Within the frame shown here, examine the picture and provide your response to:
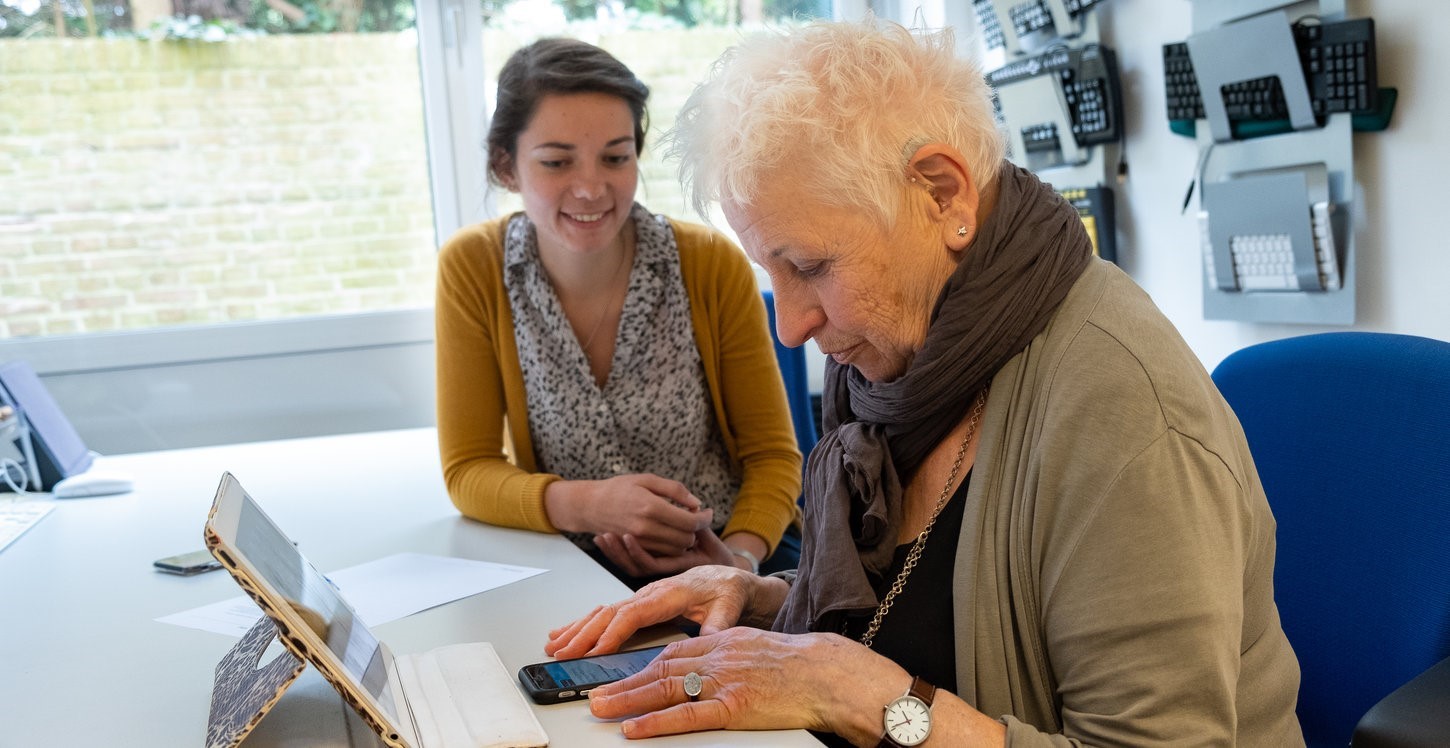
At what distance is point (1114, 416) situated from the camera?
0.92 m

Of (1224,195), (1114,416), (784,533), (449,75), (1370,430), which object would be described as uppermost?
(449,75)

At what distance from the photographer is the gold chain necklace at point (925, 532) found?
1.08 metres

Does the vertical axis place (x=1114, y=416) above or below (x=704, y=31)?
below

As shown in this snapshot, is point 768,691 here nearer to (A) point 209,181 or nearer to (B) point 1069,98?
(B) point 1069,98

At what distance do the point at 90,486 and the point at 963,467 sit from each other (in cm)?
174

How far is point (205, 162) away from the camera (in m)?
2.91

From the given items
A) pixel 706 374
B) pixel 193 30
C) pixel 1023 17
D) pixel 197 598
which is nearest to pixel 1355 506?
pixel 706 374

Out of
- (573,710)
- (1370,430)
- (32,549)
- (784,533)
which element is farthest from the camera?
(784,533)

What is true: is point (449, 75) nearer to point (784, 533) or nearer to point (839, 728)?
point (784, 533)

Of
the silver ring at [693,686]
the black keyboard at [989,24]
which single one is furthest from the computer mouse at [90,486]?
the black keyboard at [989,24]

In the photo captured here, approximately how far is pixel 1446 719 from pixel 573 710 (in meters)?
0.76

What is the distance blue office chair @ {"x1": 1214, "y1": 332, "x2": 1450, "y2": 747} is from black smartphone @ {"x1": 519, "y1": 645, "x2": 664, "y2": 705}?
0.69 meters

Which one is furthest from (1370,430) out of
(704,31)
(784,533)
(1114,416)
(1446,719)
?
(704,31)

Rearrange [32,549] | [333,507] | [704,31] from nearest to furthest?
[32,549]
[333,507]
[704,31]
